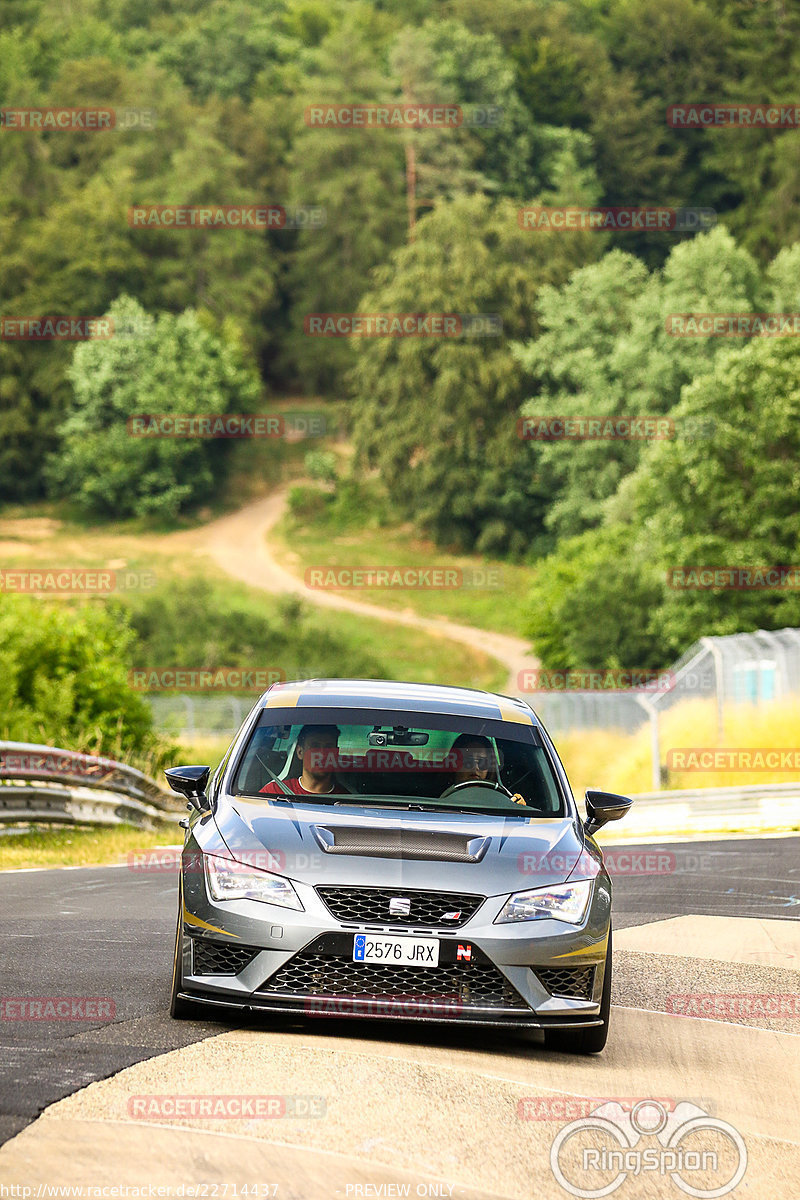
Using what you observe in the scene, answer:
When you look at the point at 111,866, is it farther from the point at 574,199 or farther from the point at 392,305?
the point at 574,199

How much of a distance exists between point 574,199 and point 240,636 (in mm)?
40201

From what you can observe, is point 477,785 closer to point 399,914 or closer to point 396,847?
point 396,847

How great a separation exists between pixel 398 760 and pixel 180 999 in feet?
5.67

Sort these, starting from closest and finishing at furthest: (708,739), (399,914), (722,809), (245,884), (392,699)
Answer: (399,914) < (245,884) < (392,699) < (722,809) < (708,739)

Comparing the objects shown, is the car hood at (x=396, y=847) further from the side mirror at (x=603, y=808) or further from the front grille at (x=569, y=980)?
the side mirror at (x=603, y=808)

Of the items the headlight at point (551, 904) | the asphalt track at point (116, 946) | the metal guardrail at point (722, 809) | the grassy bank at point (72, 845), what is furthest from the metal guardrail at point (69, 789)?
the headlight at point (551, 904)

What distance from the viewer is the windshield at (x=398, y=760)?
26.1 feet

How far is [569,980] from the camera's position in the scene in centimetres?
705

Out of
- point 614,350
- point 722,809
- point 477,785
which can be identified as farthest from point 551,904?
point 614,350

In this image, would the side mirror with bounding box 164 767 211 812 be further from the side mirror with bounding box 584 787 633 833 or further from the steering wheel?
the side mirror with bounding box 584 787 633 833

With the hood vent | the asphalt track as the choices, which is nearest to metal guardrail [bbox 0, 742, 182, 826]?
→ the asphalt track

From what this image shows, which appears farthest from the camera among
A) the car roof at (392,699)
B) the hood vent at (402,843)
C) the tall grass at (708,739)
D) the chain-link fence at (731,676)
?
the chain-link fence at (731,676)

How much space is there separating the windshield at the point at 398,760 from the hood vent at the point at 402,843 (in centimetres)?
70

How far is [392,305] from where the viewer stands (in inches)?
3280
